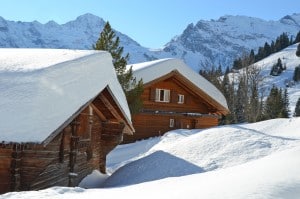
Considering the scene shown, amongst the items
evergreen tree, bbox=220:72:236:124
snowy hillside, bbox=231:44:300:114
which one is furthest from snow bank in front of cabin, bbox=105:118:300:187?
snowy hillside, bbox=231:44:300:114

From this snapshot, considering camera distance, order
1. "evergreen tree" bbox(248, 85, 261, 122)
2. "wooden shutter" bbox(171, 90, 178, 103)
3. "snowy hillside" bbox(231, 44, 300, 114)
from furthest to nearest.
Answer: "snowy hillside" bbox(231, 44, 300, 114) < "evergreen tree" bbox(248, 85, 261, 122) < "wooden shutter" bbox(171, 90, 178, 103)

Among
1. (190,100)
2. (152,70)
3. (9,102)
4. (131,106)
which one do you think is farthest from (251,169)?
(190,100)

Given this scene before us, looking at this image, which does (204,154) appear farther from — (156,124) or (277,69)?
(277,69)

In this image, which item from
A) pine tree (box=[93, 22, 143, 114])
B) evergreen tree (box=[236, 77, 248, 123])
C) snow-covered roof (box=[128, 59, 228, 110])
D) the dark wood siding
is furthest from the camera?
evergreen tree (box=[236, 77, 248, 123])

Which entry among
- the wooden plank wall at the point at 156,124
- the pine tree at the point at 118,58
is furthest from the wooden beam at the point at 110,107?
the wooden plank wall at the point at 156,124

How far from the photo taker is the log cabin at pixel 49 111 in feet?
31.1

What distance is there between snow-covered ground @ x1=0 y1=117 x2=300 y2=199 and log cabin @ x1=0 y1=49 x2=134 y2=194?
5.09ft

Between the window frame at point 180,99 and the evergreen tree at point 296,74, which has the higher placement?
the evergreen tree at point 296,74

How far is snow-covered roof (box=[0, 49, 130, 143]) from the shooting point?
940 cm

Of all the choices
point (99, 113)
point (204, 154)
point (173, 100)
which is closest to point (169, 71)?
point (173, 100)

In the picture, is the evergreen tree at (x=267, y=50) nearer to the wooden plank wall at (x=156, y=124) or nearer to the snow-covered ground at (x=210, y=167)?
the wooden plank wall at (x=156, y=124)

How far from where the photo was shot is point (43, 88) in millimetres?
10312

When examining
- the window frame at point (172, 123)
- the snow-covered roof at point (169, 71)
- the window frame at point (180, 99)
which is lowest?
the window frame at point (172, 123)

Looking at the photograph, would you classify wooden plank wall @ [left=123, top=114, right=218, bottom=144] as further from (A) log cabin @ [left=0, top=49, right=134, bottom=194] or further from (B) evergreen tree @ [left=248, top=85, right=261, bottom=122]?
(A) log cabin @ [left=0, top=49, right=134, bottom=194]
